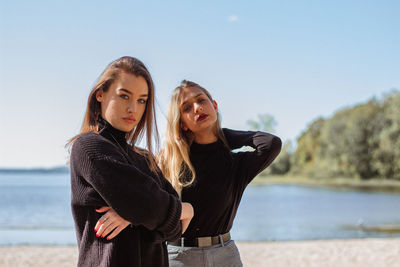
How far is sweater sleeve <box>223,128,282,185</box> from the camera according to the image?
247cm

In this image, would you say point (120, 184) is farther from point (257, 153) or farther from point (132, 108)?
point (257, 153)

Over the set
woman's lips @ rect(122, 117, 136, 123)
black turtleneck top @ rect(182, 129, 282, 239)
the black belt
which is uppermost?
woman's lips @ rect(122, 117, 136, 123)

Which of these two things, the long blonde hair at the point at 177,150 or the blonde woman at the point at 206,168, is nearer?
the blonde woman at the point at 206,168

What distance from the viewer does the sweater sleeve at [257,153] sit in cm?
247

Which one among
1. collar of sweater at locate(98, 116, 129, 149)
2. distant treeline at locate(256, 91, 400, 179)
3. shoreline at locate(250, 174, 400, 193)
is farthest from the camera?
distant treeline at locate(256, 91, 400, 179)

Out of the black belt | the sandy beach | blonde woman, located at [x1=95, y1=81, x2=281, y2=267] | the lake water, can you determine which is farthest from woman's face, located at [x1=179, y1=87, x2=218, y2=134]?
the lake water

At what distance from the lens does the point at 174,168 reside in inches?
93.7

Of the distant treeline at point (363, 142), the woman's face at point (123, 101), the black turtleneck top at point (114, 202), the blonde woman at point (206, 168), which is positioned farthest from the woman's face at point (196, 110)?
the distant treeline at point (363, 142)

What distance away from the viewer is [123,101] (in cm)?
155

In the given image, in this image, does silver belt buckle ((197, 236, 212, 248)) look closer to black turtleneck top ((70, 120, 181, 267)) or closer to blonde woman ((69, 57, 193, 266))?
blonde woman ((69, 57, 193, 266))

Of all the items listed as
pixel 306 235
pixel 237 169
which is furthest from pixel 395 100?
pixel 237 169

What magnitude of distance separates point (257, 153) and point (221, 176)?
0.27 m

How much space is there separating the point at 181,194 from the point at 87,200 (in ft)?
3.33

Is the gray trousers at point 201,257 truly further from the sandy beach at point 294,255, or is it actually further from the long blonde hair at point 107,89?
the sandy beach at point 294,255
